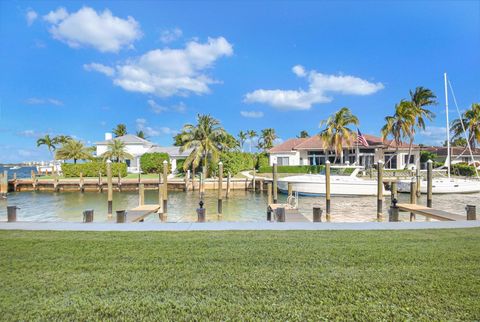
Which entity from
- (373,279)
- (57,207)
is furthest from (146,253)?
(57,207)

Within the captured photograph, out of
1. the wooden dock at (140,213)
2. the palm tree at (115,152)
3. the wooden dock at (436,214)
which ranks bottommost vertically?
the wooden dock at (140,213)

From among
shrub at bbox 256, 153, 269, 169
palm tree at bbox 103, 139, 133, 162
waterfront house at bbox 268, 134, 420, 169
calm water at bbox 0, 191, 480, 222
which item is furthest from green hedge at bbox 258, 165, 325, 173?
palm tree at bbox 103, 139, 133, 162

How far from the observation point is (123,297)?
3.81 m

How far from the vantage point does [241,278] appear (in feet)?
14.2

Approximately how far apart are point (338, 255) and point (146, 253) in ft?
11.4

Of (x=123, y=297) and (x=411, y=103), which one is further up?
(x=411, y=103)

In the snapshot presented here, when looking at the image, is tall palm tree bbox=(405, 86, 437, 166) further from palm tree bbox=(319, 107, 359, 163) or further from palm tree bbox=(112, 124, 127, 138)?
palm tree bbox=(112, 124, 127, 138)

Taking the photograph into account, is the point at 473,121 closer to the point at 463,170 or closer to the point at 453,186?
the point at 463,170

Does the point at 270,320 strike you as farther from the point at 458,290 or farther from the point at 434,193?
the point at 434,193

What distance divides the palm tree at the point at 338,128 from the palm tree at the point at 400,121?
11.9 ft

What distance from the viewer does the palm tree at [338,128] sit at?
34.2 meters

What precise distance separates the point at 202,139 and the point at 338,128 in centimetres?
1551

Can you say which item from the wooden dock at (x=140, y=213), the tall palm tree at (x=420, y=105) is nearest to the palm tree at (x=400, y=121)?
the tall palm tree at (x=420, y=105)

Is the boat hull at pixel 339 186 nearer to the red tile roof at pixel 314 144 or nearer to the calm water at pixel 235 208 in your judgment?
the calm water at pixel 235 208
